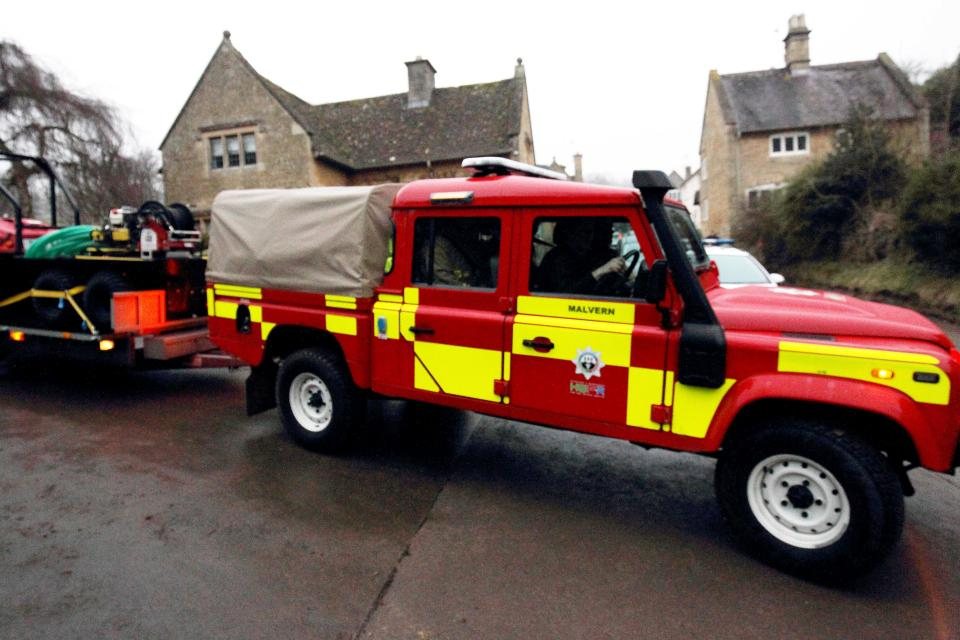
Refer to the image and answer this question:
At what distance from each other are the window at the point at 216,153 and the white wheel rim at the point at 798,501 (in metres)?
26.7

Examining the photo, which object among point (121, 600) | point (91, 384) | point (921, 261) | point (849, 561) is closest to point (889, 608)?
point (849, 561)

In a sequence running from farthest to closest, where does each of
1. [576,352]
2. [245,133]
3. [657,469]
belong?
[245,133] < [657,469] < [576,352]

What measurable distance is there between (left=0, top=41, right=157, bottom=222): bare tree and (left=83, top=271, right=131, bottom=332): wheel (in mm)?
16717

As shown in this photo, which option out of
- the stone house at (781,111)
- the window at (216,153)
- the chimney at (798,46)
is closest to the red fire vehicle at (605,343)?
the window at (216,153)

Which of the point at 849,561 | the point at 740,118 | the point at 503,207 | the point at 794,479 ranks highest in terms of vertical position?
the point at 740,118

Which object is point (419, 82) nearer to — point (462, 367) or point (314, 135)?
point (314, 135)

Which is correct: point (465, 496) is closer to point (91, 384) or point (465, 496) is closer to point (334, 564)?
point (334, 564)

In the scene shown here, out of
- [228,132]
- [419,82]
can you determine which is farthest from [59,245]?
[419,82]

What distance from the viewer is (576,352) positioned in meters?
3.71

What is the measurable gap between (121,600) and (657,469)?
12.3 feet

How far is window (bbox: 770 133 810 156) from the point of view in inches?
1099

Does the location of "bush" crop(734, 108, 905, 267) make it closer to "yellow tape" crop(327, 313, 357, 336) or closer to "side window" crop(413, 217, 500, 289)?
"side window" crop(413, 217, 500, 289)

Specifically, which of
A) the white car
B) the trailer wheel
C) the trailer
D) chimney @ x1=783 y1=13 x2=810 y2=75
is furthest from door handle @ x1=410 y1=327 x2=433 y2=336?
chimney @ x1=783 y1=13 x2=810 y2=75

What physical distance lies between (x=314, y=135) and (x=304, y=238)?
21.2m
